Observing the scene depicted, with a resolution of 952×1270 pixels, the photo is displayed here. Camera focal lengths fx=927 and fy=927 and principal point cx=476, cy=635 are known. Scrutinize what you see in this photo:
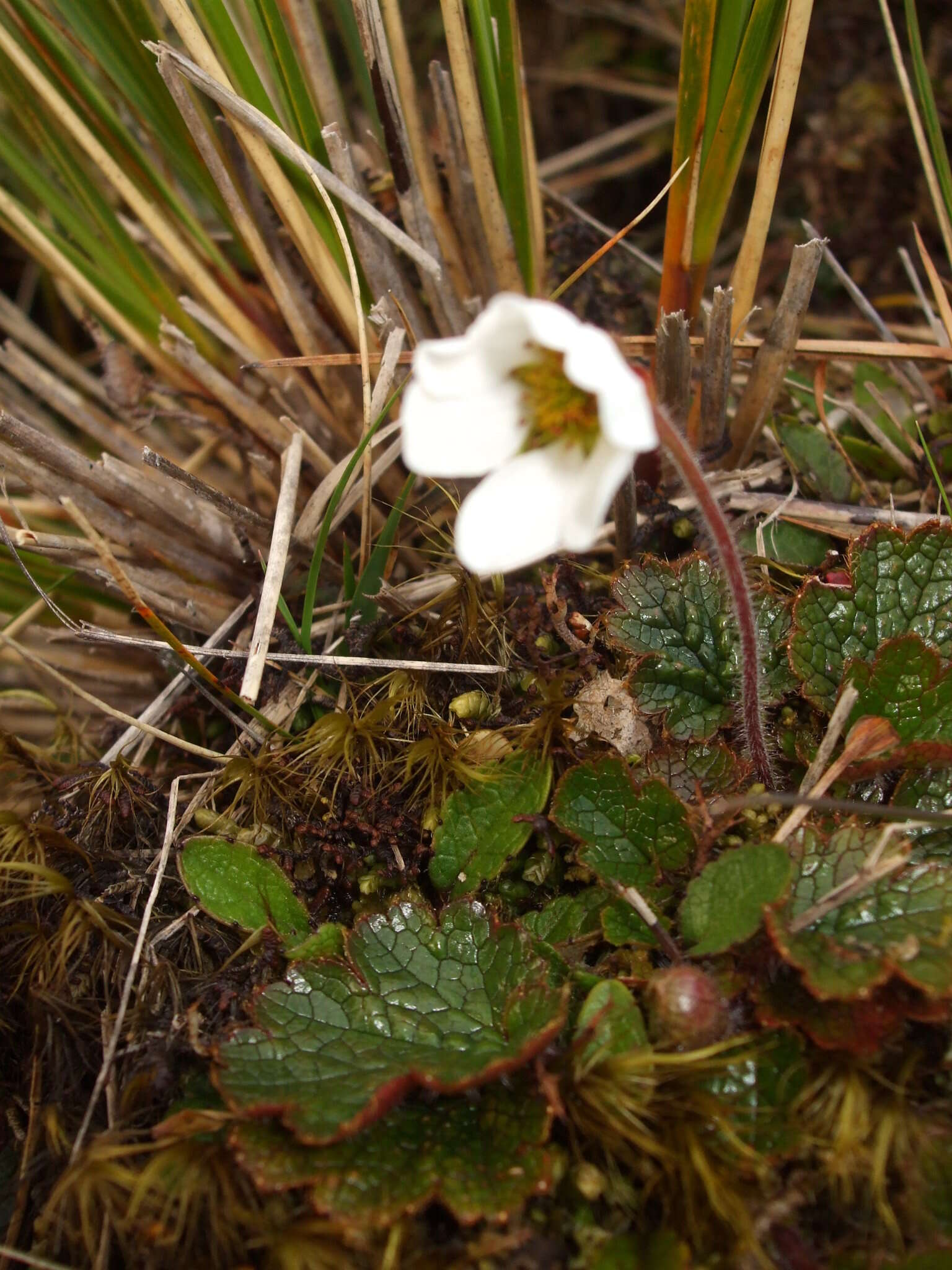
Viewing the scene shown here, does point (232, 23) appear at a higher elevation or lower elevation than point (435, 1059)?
higher

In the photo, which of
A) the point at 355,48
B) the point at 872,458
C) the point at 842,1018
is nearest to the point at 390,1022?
the point at 842,1018

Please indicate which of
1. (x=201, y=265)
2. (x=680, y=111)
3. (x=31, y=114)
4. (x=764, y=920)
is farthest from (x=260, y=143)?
(x=764, y=920)

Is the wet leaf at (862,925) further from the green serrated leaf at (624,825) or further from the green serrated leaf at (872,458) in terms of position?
the green serrated leaf at (872,458)

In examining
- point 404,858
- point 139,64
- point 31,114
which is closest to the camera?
point 404,858

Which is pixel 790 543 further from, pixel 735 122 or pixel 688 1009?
pixel 688 1009

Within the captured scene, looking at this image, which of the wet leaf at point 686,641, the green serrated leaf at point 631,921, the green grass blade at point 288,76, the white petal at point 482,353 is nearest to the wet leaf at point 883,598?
the wet leaf at point 686,641

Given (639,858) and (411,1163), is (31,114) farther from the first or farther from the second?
(411,1163)

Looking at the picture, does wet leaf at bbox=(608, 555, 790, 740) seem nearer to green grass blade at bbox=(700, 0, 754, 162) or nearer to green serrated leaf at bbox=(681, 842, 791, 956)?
green serrated leaf at bbox=(681, 842, 791, 956)
